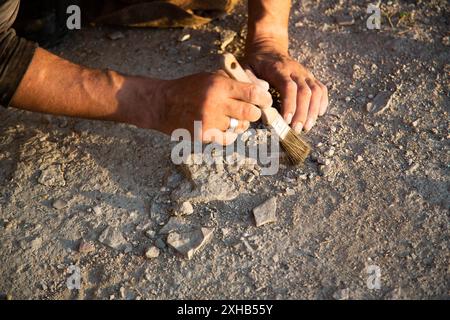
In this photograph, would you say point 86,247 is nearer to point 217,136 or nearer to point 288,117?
point 217,136

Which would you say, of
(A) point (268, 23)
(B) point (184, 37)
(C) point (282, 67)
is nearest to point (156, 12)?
(B) point (184, 37)

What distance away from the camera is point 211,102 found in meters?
1.90

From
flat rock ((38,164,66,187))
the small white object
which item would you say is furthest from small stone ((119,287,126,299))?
the small white object

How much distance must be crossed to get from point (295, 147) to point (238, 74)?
394 mm

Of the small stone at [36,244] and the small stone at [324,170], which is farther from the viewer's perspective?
the small stone at [324,170]

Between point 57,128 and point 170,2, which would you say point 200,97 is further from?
point 170,2

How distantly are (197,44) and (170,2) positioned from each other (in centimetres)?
26

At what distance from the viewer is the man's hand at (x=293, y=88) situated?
2.19 meters

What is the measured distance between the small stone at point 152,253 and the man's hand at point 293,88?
0.72m

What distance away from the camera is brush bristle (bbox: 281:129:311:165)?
2146mm

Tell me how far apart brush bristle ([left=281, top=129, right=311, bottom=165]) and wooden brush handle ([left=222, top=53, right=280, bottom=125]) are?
4.9 inches

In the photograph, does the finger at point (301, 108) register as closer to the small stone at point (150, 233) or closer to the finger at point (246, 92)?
the finger at point (246, 92)

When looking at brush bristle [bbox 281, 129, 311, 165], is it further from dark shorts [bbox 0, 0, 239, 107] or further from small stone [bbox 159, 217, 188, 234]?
dark shorts [bbox 0, 0, 239, 107]

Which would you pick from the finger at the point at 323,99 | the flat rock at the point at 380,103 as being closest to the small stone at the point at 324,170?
the finger at the point at 323,99
